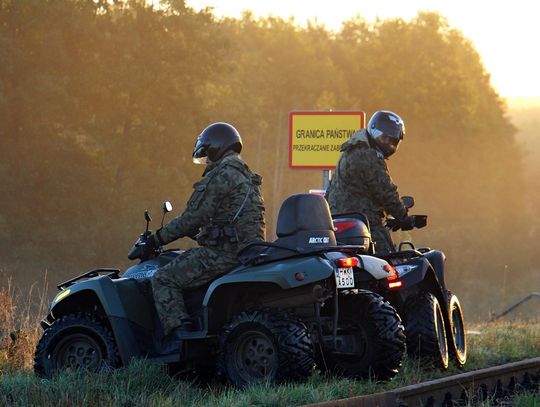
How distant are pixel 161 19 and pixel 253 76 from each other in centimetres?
1378

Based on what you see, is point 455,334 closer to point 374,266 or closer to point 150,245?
point 374,266

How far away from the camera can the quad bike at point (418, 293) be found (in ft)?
36.9

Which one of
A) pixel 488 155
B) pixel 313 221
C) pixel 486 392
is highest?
pixel 488 155

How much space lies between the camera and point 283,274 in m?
9.67

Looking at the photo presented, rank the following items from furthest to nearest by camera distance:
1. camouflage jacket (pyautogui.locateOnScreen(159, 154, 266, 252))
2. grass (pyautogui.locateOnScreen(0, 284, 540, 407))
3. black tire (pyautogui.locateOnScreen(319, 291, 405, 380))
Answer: camouflage jacket (pyautogui.locateOnScreen(159, 154, 266, 252)), black tire (pyautogui.locateOnScreen(319, 291, 405, 380)), grass (pyautogui.locateOnScreen(0, 284, 540, 407))

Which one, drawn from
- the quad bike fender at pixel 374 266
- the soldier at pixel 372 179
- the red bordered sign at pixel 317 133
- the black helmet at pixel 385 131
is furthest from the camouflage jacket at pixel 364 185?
the red bordered sign at pixel 317 133

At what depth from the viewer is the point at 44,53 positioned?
142ft

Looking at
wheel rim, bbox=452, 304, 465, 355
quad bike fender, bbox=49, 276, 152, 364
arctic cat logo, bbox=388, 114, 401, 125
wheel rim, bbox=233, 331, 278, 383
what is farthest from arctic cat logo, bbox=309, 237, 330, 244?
wheel rim, bbox=452, 304, 465, 355

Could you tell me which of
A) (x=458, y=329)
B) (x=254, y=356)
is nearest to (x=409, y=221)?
(x=458, y=329)

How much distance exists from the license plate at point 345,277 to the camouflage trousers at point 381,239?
2.29 meters

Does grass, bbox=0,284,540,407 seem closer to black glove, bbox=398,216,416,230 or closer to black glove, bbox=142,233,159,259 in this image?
black glove, bbox=142,233,159,259

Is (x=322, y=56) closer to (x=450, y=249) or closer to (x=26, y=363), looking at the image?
(x=450, y=249)

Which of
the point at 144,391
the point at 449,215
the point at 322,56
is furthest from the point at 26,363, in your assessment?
the point at 449,215

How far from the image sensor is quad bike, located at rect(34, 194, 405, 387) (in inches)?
383
